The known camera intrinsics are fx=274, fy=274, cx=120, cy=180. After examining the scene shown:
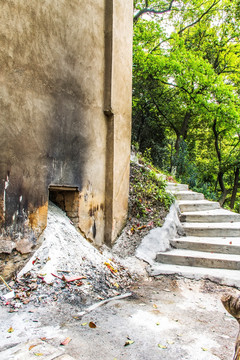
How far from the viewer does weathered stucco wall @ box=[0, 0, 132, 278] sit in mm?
3250

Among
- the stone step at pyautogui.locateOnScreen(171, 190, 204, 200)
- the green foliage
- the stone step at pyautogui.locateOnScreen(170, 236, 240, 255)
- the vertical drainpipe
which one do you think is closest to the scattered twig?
the vertical drainpipe

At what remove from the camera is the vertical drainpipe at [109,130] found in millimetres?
4984

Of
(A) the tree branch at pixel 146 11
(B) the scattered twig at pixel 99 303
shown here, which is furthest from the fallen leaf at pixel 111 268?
(A) the tree branch at pixel 146 11

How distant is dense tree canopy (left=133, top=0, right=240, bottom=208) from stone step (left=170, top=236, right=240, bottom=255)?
266 inches

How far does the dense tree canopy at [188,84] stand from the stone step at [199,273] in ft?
25.6

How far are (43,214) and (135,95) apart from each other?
911 centimetres

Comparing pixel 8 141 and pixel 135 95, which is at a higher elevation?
pixel 135 95

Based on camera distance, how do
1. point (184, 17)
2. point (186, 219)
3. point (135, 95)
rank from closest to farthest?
point (186, 219) < point (135, 95) < point (184, 17)

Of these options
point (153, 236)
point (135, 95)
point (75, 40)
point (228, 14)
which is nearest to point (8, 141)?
point (75, 40)

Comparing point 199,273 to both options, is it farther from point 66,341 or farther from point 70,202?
point 66,341

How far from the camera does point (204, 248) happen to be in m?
5.19

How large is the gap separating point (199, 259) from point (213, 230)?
1.30 metres

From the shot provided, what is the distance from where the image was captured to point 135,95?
11656mm

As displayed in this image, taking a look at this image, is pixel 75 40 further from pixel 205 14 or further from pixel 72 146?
pixel 205 14
